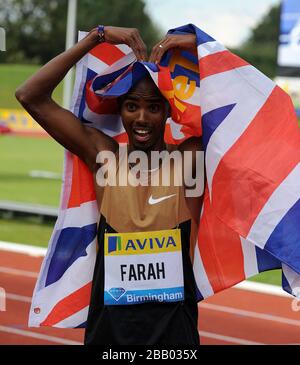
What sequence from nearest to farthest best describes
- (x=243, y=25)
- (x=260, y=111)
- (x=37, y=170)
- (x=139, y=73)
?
(x=139, y=73) → (x=260, y=111) → (x=37, y=170) → (x=243, y=25)

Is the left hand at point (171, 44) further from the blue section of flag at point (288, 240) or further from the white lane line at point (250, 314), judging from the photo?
the white lane line at point (250, 314)

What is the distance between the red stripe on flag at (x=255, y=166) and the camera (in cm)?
306

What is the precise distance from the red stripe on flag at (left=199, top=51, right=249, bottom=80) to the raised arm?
0.82 ft

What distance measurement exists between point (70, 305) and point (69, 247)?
256 millimetres

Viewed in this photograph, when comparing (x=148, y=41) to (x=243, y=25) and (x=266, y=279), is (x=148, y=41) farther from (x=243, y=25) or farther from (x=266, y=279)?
(x=266, y=279)

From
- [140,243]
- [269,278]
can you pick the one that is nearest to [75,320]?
[140,243]

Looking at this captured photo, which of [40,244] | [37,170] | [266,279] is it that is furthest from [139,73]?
[37,170]

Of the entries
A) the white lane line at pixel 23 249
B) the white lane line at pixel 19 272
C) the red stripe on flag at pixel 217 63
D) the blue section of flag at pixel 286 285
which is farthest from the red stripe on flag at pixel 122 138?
the white lane line at pixel 23 249

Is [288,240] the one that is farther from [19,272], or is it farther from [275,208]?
[19,272]

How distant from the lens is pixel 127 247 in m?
2.96

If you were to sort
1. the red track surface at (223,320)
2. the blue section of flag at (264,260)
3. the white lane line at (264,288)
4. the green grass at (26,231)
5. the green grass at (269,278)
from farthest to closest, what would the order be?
the green grass at (26,231), the green grass at (269,278), the white lane line at (264,288), the red track surface at (223,320), the blue section of flag at (264,260)

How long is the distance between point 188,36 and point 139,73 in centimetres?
32

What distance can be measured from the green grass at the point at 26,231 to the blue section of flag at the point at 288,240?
24.1 ft

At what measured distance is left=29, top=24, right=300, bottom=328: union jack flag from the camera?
120 inches
